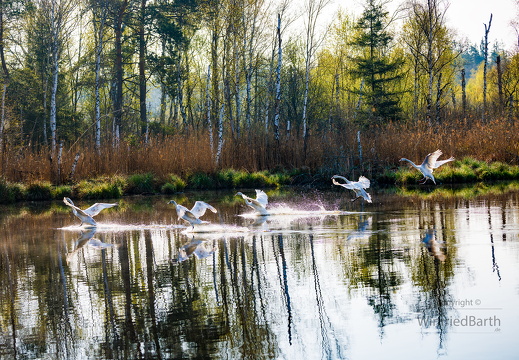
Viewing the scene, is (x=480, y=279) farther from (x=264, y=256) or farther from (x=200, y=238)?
(x=200, y=238)

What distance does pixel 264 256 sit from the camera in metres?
10.3

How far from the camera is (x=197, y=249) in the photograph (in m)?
11.3

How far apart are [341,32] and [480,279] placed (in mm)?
40319

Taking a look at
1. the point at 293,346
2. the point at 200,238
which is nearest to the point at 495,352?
the point at 293,346

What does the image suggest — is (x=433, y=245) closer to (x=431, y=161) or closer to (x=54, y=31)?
(x=431, y=161)

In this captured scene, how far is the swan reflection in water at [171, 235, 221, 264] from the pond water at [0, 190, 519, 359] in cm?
3

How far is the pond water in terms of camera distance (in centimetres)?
603

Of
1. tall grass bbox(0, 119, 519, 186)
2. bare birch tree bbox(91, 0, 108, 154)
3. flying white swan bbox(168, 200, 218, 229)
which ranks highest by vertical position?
bare birch tree bbox(91, 0, 108, 154)

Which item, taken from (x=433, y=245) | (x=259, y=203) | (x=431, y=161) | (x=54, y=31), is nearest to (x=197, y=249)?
(x=433, y=245)

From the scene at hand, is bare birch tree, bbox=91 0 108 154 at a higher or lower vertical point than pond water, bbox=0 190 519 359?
higher

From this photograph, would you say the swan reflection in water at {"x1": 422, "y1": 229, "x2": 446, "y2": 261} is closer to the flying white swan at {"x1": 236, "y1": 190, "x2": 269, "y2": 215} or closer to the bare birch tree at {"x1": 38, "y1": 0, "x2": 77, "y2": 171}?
the flying white swan at {"x1": 236, "y1": 190, "x2": 269, "y2": 215}

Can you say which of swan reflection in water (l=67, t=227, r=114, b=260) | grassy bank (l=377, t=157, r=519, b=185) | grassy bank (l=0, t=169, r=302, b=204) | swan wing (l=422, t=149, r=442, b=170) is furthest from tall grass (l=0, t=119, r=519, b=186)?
swan reflection in water (l=67, t=227, r=114, b=260)

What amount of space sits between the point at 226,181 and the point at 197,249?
14755mm

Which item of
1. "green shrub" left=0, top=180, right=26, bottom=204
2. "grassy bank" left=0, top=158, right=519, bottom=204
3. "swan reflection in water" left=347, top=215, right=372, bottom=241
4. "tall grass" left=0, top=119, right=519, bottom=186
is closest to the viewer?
"swan reflection in water" left=347, top=215, right=372, bottom=241
